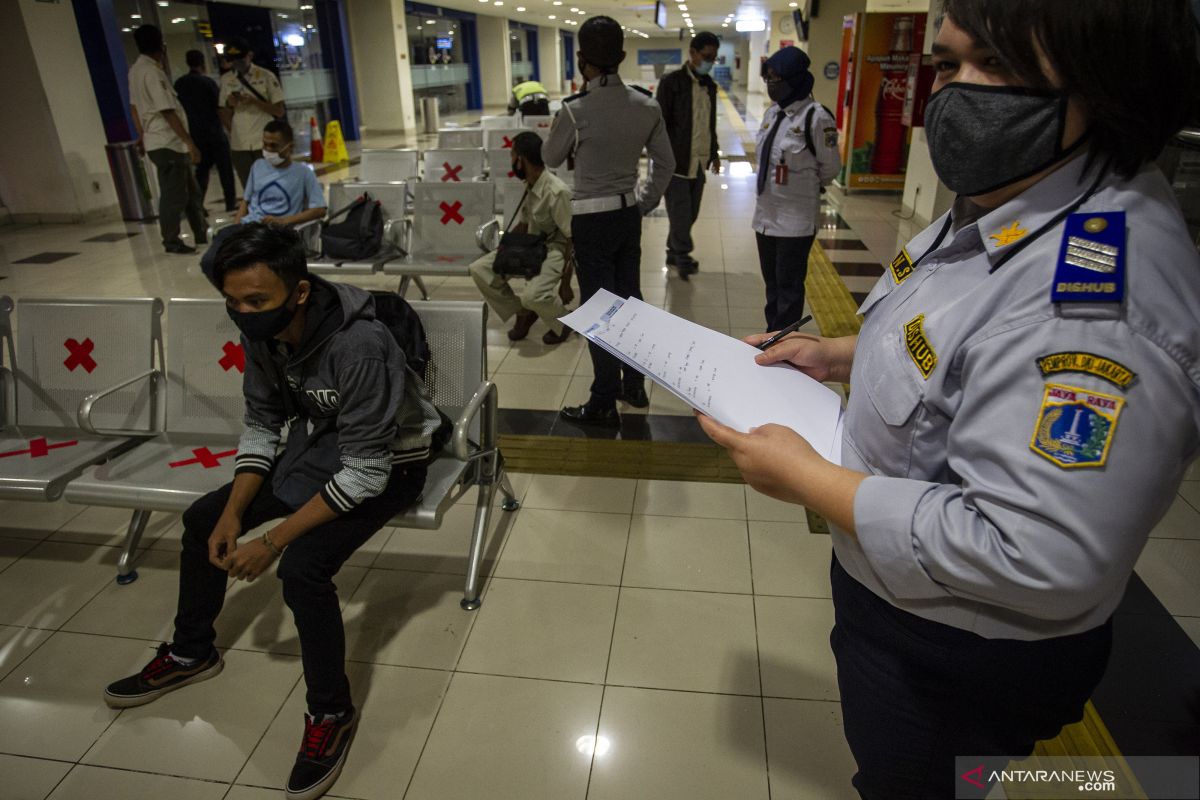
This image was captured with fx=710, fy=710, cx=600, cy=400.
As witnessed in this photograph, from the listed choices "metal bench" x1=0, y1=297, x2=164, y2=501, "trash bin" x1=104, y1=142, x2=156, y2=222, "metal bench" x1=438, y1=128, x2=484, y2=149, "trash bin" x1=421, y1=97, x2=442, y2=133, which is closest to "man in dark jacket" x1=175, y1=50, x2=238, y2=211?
"trash bin" x1=104, y1=142, x2=156, y2=222

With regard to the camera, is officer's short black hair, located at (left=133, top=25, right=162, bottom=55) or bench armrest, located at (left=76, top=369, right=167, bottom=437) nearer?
bench armrest, located at (left=76, top=369, right=167, bottom=437)

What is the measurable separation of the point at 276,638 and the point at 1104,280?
7.25ft

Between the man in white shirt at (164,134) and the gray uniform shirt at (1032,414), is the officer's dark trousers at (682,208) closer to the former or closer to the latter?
the man in white shirt at (164,134)

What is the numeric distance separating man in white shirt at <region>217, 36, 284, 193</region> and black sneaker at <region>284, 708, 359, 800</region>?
5869mm

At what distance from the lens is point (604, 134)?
2.92m

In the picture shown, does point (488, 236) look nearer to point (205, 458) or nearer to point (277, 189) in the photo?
point (277, 189)

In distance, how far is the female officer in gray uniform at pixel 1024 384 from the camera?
0.58 metres

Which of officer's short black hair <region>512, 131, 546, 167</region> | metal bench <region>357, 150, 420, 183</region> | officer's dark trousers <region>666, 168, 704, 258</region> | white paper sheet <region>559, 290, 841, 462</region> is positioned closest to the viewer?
white paper sheet <region>559, 290, 841, 462</region>

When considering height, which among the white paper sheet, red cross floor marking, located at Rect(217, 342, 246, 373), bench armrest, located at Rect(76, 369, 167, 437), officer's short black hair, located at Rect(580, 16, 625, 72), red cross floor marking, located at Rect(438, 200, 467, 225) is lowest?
bench armrest, located at Rect(76, 369, 167, 437)

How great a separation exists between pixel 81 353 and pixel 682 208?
3.95 m

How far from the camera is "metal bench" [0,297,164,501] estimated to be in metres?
2.45

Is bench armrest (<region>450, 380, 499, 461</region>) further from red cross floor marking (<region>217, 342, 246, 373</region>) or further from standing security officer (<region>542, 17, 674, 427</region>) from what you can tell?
standing security officer (<region>542, 17, 674, 427</region>)

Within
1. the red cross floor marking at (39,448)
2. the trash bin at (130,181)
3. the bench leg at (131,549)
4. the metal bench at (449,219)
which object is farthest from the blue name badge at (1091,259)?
the trash bin at (130,181)
